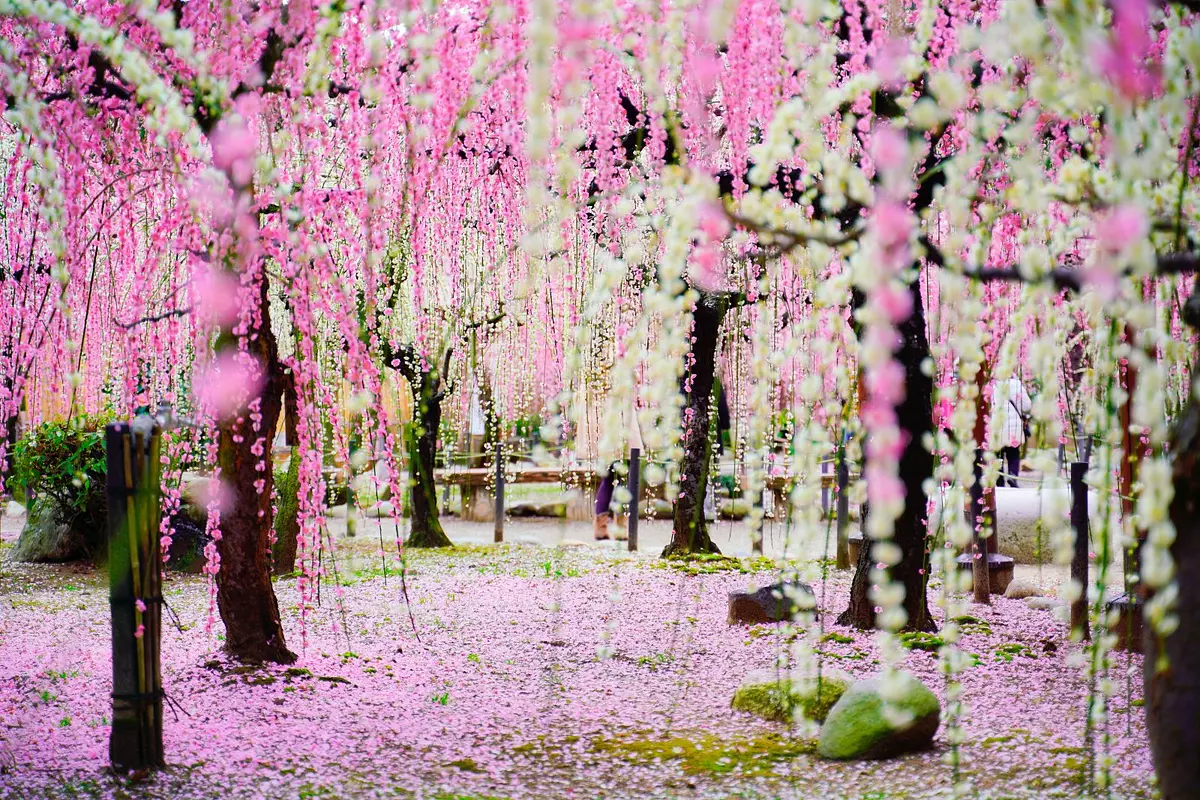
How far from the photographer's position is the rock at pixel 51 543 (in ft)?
26.6

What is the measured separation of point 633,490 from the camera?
936 centimetres

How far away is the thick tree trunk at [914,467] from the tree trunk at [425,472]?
4.88m

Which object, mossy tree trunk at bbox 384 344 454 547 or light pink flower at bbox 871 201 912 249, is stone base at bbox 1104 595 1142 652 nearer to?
light pink flower at bbox 871 201 912 249

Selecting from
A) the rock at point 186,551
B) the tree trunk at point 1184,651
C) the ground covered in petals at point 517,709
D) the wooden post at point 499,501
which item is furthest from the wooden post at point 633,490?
the tree trunk at point 1184,651

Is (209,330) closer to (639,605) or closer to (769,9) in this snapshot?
(769,9)

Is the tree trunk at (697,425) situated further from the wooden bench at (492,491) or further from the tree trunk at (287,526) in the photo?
the wooden bench at (492,491)

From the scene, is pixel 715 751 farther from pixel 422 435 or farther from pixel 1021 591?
pixel 422 435

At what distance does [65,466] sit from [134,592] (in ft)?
17.4

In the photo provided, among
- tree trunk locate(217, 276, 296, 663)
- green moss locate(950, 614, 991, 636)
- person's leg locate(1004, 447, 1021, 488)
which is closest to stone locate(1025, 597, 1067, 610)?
green moss locate(950, 614, 991, 636)

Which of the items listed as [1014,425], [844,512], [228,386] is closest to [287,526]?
[228,386]

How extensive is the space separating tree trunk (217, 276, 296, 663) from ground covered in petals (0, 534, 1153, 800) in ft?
0.47

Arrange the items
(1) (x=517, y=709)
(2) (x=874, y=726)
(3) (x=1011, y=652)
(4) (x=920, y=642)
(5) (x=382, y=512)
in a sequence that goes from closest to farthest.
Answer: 1. (2) (x=874, y=726)
2. (1) (x=517, y=709)
3. (3) (x=1011, y=652)
4. (4) (x=920, y=642)
5. (5) (x=382, y=512)

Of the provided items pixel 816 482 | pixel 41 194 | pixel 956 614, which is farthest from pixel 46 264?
pixel 956 614

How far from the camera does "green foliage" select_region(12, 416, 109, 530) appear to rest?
25.7 ft
